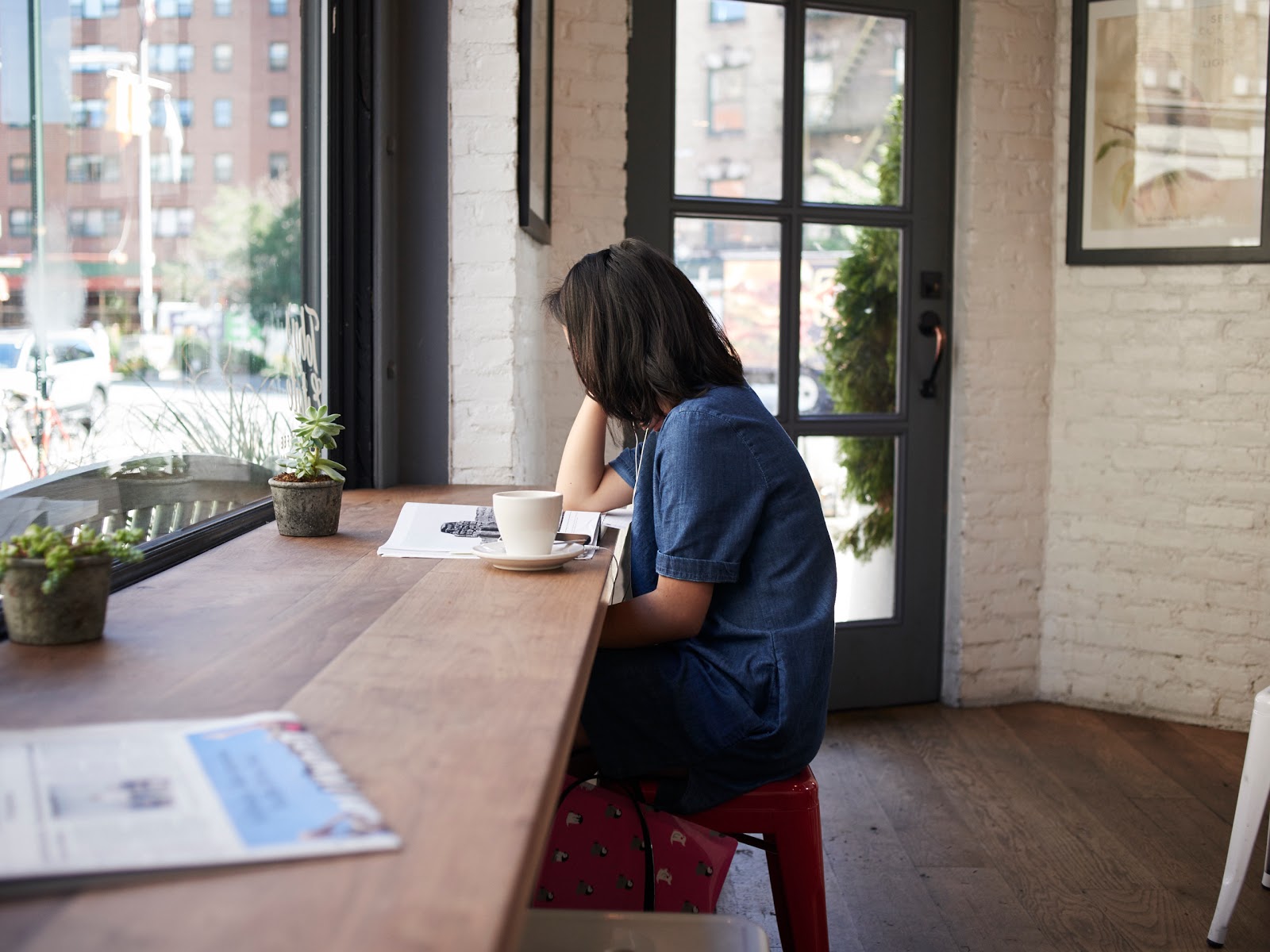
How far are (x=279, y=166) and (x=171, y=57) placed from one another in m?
0.45

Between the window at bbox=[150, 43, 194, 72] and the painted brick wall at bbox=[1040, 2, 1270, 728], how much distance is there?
262 cm

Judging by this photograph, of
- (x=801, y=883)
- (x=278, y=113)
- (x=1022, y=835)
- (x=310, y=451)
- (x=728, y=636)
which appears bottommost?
(x=1022, y=835)

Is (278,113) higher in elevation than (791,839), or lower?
higher

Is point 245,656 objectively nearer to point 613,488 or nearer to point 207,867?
point 207,867

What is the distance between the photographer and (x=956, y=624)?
3529mm

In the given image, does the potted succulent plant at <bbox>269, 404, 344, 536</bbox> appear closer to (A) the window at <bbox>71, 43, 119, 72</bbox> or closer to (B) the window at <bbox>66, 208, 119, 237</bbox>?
(B) the window at <bbox>66, 208, 119, 237</bbox>

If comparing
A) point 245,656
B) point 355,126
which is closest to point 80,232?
point 245,656

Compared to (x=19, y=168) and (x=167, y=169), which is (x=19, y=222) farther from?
(x=167, y=169)

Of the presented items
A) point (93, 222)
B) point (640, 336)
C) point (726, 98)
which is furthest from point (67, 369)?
point (726, 98)

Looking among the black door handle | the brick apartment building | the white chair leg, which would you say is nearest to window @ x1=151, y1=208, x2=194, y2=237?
the brick apartment building

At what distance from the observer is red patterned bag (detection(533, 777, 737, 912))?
1459 mm

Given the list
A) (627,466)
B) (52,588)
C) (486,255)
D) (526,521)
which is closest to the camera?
(52,588)

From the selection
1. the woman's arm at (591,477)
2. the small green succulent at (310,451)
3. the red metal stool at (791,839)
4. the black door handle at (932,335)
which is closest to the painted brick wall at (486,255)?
the woman's arm at (591,477)

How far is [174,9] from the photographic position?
158cm
